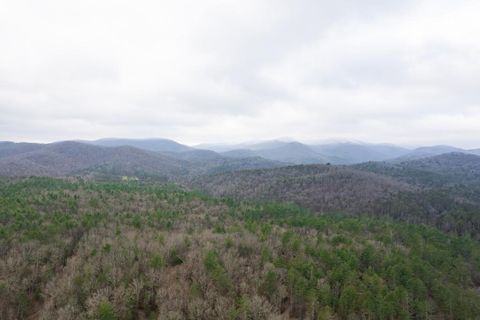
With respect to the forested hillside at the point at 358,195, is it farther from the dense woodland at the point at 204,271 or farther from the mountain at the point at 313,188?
the dense woodland at the point at 204,271

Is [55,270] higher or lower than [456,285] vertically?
higher

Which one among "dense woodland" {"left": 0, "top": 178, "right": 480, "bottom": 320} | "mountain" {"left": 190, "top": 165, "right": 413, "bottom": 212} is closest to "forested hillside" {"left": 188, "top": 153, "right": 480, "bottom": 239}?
"mountain" {"left": 190, "top": 165, "right": 413, "bottom": 212}

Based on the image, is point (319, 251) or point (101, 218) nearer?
point (319, 251)

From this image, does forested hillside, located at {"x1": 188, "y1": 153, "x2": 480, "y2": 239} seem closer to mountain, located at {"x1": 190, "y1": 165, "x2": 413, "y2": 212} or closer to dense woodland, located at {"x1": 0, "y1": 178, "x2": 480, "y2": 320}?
mountain, located at {"x1": 190, "y1": 165, "x2": 413, "y2": 212}

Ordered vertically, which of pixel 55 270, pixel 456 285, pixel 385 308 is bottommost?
pixel 456 285

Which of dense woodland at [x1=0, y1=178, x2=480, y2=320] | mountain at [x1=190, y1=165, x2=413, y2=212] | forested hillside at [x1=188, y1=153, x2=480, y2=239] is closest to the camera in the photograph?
dense woodland at [x1=0, y1=178, x2=480, y2=320]

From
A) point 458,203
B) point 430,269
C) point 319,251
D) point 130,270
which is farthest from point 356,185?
point 130,270

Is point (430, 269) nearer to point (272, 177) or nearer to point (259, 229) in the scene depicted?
point (259, 229)

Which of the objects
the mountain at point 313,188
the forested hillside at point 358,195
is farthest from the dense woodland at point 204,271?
the mountain at point 313,188
